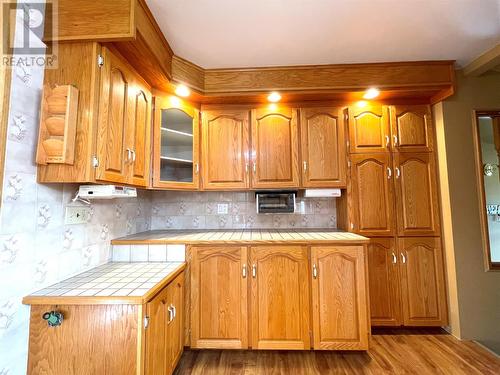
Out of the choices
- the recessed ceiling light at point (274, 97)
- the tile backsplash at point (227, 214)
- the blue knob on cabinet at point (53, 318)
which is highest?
the recessed ceiling light at point (274, 97)

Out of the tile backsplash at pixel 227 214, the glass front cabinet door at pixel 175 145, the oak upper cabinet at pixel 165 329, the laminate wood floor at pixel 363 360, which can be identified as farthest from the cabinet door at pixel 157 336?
the tile backsplash at pixel 227 214

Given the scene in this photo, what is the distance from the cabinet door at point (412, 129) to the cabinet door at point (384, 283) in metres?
0.89

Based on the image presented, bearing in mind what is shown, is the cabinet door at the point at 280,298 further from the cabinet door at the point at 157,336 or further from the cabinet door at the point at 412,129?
the cabinet door at the point at 412,129

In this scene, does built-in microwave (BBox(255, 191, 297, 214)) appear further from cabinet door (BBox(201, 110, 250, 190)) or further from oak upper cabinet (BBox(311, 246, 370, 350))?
oak upper cabinet (BBox(311, 246, 370, 350))

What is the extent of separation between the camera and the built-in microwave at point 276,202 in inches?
89.9

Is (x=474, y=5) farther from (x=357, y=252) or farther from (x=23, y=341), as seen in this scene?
(x=23, y=341)

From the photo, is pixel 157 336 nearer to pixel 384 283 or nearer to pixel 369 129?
pixel 384 283

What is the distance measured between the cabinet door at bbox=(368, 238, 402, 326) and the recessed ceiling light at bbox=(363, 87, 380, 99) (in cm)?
130

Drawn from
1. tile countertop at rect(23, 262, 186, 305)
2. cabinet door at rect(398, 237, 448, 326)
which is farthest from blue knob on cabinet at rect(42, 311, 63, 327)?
cabinet door at rect(398, 237, 448, 326)

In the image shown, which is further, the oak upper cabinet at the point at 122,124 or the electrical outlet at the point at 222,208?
the electrical outlet at the point at 222,208

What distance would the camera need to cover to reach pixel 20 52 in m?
1.10

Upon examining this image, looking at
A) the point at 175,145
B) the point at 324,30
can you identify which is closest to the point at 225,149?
the point at 175,145

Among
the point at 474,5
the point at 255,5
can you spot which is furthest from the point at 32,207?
the point at 474,5

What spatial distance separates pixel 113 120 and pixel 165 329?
126 centimetres
